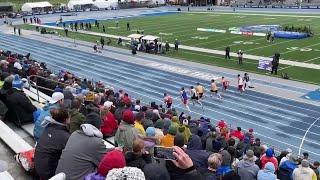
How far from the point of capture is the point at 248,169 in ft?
25.8

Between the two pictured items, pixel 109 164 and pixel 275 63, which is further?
pixel 275 63

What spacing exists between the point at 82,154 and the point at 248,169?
3.56 meters

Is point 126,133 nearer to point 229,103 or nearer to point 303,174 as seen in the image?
point 303,174

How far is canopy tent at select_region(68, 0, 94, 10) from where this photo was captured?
299 ft

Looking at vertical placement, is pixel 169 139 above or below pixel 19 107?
below

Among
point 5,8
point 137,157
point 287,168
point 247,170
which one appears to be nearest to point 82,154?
point 137,157

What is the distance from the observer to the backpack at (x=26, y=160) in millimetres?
6672

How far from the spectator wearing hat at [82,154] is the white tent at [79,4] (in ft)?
292

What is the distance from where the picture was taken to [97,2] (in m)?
91.9

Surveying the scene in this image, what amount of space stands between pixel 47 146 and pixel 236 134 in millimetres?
8746

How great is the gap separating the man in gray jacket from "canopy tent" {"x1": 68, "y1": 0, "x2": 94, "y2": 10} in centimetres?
8741

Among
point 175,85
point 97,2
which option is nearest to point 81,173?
point 175,85

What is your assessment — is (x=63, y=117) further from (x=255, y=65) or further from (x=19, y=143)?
(x=255, y=65)

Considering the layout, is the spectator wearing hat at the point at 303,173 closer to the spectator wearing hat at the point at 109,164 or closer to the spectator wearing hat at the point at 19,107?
the spectator wearing hat at the point at 109,164
